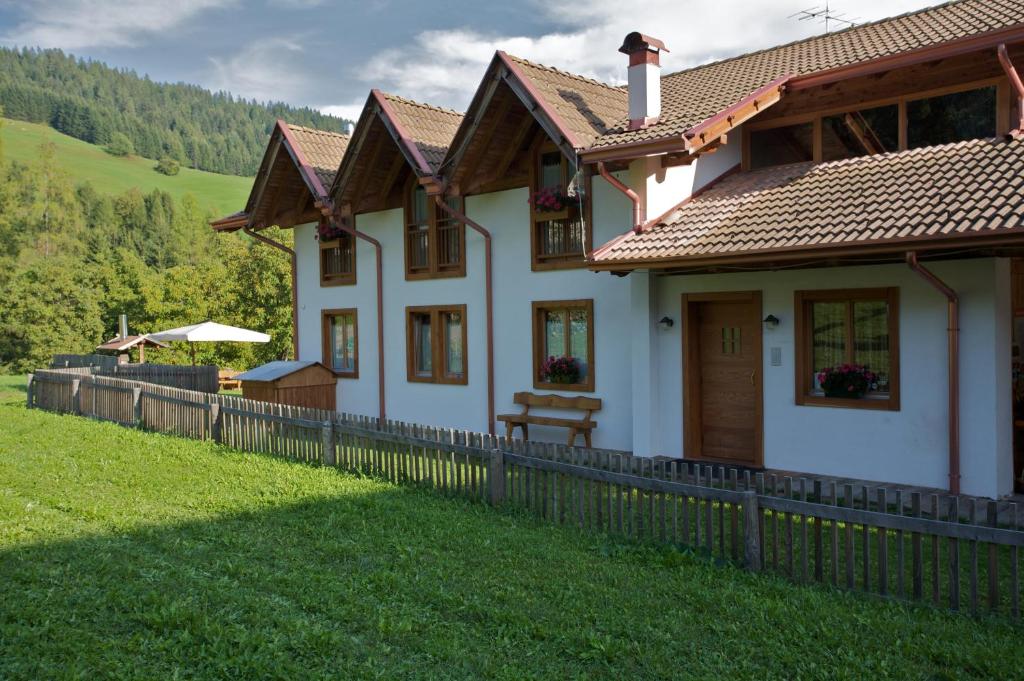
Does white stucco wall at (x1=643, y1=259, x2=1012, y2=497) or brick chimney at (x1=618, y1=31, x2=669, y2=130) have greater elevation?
brick chimney at (x1=618, y1=31, x2=669, y2=130)

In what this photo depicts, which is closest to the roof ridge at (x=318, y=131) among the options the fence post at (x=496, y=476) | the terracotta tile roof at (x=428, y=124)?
the terracotta tile roof at (x=428, y=124)

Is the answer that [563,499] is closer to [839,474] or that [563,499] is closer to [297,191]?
[839,474]

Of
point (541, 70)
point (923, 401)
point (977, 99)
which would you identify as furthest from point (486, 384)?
point (977, 99)

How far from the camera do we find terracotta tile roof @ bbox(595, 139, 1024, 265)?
9438mm

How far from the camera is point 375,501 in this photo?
9.44 meters

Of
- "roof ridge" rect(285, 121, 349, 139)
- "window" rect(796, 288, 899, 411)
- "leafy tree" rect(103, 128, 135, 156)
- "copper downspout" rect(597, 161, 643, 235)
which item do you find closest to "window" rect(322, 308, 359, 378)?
"roof ridge" rect(285, 121, 349, 139)

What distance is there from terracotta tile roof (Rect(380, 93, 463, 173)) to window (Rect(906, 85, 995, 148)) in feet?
24.4

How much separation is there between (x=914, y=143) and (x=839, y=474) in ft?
15.2

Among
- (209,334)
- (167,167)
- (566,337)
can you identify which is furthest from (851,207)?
Answer: (167,167)

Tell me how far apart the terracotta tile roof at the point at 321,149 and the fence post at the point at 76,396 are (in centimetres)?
675

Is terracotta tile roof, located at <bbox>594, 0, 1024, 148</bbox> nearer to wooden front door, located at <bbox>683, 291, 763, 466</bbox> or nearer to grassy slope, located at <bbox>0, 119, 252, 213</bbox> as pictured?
wooden front door, located at <bbox>683, 291, 763, 466</bbox>

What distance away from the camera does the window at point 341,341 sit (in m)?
18.7

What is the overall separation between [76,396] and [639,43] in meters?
13.6

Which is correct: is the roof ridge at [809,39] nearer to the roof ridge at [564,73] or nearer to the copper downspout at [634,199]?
the roof ridge at [564,73]
